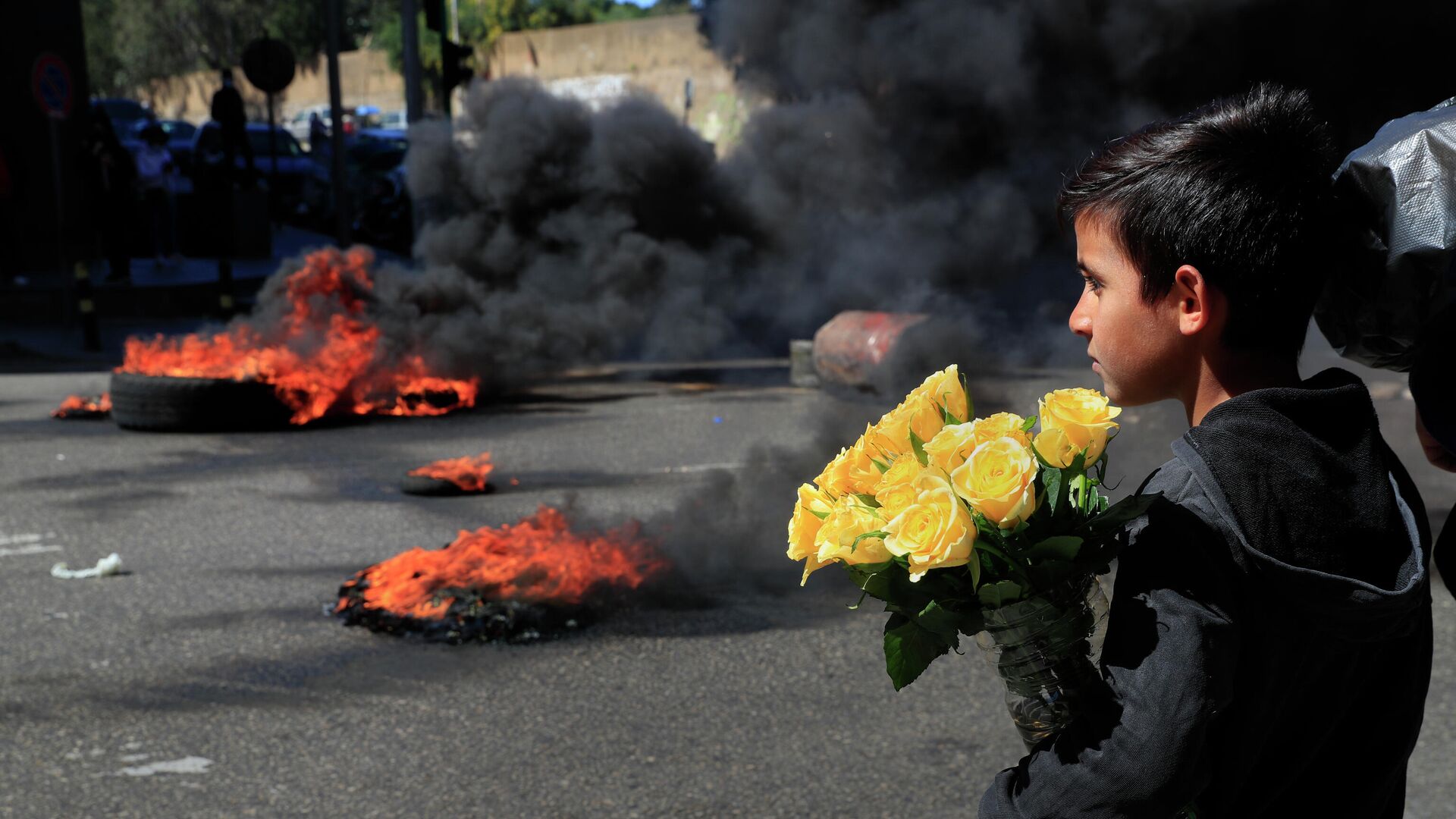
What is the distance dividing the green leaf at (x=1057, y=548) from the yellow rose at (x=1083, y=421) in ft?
0.30

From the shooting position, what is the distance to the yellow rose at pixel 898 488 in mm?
1329

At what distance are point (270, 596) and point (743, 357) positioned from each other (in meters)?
7.94

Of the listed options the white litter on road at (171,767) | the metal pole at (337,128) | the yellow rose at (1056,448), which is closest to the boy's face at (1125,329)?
the yellow rose at (1056,448)

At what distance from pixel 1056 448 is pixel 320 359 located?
878 centimetres

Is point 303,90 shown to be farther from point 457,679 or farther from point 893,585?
point 893,585

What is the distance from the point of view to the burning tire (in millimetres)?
8820

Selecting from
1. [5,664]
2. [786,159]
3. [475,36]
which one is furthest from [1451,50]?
[475,36]

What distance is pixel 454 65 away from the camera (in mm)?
16203

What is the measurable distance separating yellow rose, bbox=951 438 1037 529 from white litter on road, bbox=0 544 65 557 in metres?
5.61

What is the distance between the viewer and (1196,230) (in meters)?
1.33

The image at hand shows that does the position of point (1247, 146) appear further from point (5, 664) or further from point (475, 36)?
point (475, 36)

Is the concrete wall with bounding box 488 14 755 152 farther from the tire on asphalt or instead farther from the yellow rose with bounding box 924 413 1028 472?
the yellow rose with bounding box 924 413 1028 472

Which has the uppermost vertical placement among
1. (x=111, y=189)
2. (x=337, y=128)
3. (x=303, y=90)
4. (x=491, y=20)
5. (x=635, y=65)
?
(x=491, y=20)

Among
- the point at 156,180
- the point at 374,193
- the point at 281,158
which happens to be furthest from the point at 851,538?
the point at 281,158
